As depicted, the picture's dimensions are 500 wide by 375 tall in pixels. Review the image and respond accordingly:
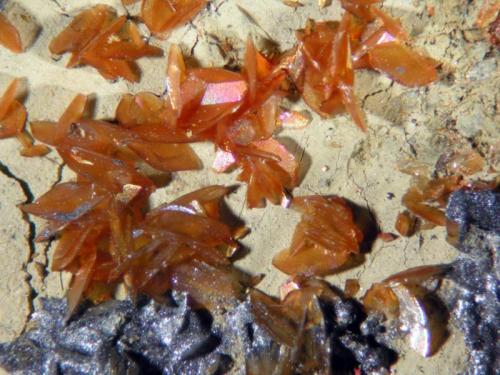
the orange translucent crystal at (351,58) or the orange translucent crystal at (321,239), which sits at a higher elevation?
the orange translucent crystal at (351,58)

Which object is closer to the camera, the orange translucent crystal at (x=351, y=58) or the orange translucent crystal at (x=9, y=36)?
the orange translucent crystal at (x=351, y=58)

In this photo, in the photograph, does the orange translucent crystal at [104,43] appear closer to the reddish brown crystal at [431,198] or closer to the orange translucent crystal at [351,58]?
the orange translucent crystal at [351,58]

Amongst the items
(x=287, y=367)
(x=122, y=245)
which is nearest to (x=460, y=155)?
(x=287, y=367)

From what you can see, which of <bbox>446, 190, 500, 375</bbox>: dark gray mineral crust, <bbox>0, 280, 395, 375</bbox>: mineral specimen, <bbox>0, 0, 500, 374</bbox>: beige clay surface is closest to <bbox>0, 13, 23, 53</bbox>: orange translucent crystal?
<bbox>0, 0, 500, 374</bbox>: beige clay surface

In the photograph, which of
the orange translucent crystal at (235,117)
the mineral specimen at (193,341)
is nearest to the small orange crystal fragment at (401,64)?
the orange translucent crystal at (235,117)

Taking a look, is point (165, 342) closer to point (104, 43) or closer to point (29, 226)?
point (29, 226)

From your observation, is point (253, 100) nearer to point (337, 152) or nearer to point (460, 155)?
point (337, 152)
